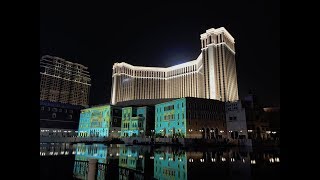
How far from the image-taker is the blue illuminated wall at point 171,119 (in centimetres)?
7719

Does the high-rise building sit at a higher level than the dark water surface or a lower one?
higher

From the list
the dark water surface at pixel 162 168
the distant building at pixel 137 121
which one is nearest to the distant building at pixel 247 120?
the distant building at pixel 137 121

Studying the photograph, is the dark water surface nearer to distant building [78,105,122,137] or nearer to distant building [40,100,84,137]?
distant building [78,105,122,137]

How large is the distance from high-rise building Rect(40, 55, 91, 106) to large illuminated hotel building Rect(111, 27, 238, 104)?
23895 millimetres

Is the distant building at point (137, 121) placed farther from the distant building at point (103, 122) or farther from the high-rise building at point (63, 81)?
the high-rise building at point (63, 81)

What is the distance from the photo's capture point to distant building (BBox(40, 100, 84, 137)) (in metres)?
100

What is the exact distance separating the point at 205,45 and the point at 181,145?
8761cm

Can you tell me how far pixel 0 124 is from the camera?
3.76 m

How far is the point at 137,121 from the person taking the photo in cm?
9331

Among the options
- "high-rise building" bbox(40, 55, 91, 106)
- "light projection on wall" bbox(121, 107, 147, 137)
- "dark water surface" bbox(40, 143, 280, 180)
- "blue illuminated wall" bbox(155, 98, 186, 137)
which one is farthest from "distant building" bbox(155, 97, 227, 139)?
"high-rise building" bbox(40, 55, 91, 106)

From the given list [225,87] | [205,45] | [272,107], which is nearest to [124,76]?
[205,45]

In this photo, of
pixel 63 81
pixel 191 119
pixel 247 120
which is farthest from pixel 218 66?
pixel 63 81

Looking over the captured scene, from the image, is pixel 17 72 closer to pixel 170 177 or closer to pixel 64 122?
pixel 170 177

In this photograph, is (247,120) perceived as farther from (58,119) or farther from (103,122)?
(58,119)
